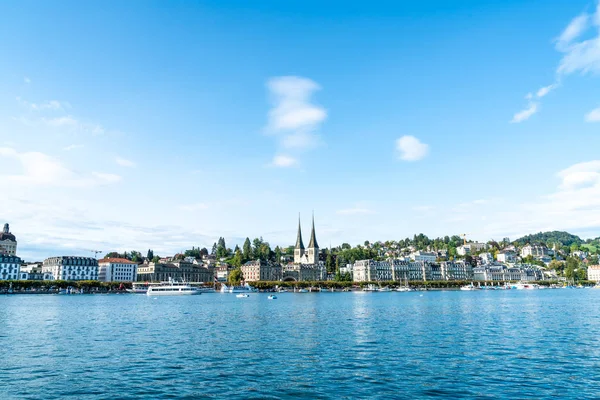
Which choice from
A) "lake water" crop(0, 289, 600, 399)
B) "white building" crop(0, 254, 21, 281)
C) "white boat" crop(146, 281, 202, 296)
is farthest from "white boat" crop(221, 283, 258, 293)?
"lake water" crop(0, 289, 600, 399)

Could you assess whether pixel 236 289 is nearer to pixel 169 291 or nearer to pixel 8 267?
pixel 169 291

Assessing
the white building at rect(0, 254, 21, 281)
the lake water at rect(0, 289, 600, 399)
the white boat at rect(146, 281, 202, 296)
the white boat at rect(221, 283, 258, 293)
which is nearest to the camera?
the lake water at rect(0, 289, 600, 399)

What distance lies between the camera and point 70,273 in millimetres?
197250

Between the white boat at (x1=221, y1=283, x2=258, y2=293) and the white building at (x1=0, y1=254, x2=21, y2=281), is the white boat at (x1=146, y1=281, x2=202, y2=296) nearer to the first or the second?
the white boat at (x1=221, y1=283, x2=258, y2=293)

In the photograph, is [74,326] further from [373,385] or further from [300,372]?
[373,385]

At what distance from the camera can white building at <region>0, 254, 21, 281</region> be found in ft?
579

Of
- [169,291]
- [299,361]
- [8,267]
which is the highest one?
[8,267]

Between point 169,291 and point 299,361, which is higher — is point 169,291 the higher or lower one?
the higher one

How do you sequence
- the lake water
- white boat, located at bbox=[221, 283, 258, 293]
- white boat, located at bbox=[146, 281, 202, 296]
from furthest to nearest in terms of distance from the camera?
1. white boat, located at bbox=[221, 283, 258, 293]
2. white boat, located at bbox=[146, 281, 202, 296]
3. the lake water

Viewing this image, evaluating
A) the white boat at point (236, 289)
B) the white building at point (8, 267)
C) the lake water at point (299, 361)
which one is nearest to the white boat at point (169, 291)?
the white boat at point (236, 289)

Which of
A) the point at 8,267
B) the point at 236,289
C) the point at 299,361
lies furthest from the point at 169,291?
the point at 299,361

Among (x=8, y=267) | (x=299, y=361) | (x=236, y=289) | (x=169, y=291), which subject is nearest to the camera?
(x=299, y=361)

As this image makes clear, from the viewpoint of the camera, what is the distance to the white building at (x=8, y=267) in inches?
6954

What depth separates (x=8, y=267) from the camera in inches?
7023
